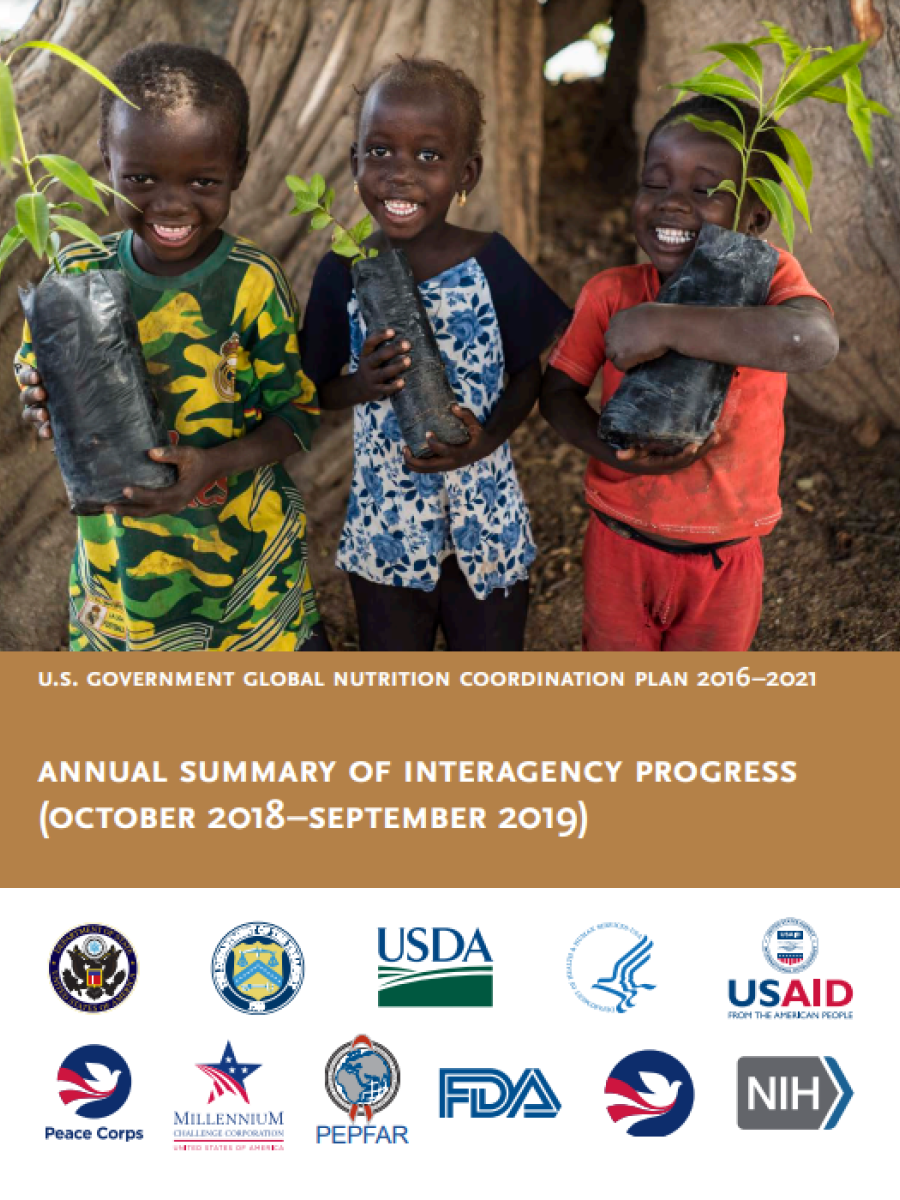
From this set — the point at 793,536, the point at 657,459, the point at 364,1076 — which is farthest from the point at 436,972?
the point at 793,536

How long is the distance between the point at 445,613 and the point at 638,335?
70 centimetres

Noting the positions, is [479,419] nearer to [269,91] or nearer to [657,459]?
[657,459]

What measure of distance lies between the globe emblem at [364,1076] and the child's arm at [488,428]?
915 millimetres

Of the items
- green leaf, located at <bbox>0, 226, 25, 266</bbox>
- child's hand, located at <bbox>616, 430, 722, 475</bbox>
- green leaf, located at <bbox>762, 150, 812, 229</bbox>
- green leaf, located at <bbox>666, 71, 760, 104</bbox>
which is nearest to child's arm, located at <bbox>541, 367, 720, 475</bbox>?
child's hand, located at <bbox>616, 430, 722, 475</bbox>

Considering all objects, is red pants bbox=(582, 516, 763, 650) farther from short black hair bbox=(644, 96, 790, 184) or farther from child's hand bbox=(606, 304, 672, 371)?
short black hair bbox=(644, 96, 790, 184)

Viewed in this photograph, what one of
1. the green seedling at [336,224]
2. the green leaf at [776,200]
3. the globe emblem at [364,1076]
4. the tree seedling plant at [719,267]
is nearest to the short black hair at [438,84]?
the green seedling at [336,224]

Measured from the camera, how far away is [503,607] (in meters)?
2.21

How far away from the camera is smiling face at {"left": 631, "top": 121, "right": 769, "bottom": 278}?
1.80 m

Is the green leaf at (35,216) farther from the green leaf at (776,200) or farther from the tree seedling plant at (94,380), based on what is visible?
the green leaf at (776,200)

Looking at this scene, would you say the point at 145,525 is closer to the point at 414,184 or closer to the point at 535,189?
the point at 414,184

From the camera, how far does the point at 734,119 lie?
1.87 meters

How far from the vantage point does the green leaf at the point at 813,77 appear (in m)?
1.80

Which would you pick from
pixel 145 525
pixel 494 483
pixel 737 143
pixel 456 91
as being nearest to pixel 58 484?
pixel 145 525

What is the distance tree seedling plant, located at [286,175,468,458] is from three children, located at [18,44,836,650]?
0.08 ft
